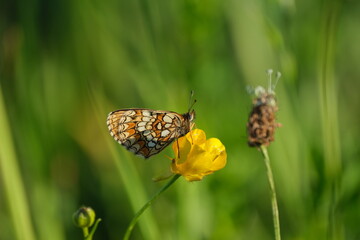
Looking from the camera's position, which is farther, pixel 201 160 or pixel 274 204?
pixel 201 160

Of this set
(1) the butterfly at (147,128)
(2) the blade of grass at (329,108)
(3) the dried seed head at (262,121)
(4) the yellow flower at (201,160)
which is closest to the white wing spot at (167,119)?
(1) the butterfly at (147,128)

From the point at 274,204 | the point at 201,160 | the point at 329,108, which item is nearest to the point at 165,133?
the point at 201,160

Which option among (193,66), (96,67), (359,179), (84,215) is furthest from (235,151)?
(84,215)

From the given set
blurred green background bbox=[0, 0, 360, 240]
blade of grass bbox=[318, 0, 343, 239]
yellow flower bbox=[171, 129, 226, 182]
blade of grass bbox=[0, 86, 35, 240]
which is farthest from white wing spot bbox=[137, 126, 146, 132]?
blade of grass bbox=[318, 0, 343, 239]

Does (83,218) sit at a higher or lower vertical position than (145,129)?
lower

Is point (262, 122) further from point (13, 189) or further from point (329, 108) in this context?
point (13, 189)

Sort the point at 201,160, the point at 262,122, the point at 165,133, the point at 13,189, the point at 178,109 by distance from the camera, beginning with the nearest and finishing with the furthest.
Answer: the point at 262,122 → the point at 201,160 → the point at 165,133 → the point at 13,189 → the point at 178,109

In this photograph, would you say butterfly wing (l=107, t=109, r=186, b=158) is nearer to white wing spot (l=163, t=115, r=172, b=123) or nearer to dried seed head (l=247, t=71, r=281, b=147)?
white wing spot (l=163, t=115, r=172, b=123)
